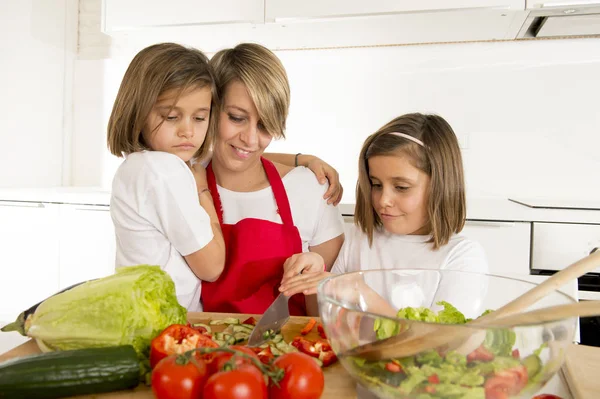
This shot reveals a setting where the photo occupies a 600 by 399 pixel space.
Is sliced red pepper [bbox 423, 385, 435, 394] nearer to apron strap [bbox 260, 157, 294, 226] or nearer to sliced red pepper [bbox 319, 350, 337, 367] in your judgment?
sliced red pepper [bbox 319, 350, 337, 367]

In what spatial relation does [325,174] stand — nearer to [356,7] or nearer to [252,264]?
[252,264]

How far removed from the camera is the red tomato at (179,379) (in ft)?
1.96

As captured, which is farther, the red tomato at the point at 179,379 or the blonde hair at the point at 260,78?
the blonde hair at the point at 260,78

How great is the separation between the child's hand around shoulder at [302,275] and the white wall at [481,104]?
142cm

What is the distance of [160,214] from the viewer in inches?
45.8

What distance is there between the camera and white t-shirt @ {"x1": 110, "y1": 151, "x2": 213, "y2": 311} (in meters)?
1.16

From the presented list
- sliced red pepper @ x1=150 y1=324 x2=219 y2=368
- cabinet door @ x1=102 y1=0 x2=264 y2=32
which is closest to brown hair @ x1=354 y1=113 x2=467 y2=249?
sliced red pepper @ x1=150 y1=324 x2=219 y2=368

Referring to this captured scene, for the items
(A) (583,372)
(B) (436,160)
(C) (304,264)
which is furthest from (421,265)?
(A) (583,372)

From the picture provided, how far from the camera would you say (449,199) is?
53.9 inches

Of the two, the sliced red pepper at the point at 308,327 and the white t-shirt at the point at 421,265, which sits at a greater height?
the white t-shirt at the point at 421,265

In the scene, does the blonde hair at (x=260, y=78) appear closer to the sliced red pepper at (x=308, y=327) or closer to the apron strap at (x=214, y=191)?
the apron strap at (x=214, y=191)

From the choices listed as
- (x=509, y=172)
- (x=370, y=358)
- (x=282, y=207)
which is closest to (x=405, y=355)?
(x=370, y=358)

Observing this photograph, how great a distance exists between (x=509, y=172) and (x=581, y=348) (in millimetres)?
1737

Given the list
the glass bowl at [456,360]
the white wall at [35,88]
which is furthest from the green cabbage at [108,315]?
the white wall at [35,88]
